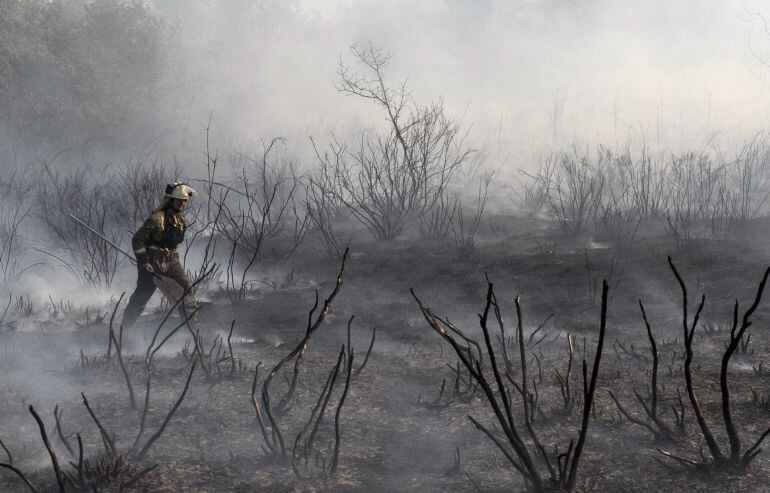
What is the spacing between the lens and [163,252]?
271 inches

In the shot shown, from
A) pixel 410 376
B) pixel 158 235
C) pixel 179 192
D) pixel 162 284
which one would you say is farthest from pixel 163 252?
pixel 410 376

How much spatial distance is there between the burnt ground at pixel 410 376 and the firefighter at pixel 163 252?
0.40m

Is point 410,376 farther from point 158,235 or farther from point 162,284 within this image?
point 158,235

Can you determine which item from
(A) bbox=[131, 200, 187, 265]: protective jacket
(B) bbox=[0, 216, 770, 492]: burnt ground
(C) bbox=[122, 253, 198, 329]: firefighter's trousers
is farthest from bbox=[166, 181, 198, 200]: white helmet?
(B) bbox=[0, 216, 770, 492]: burnt ground

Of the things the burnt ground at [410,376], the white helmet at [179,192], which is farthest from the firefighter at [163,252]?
the burnt ground at [410,376]

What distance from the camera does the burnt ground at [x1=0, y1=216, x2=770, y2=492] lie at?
3.74 metres

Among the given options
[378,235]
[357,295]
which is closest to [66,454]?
[357,295]

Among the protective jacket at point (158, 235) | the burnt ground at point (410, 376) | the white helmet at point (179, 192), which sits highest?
the white helmet at point (179, 192)

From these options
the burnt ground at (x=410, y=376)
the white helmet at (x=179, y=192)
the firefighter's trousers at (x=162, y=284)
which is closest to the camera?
the burnt ground at (x=410, y=376)

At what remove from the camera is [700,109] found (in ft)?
89.2

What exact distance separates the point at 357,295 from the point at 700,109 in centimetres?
2240

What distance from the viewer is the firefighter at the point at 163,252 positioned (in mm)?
6715

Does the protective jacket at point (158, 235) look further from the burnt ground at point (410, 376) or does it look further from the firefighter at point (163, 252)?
the burnt ground at point (410, 376)

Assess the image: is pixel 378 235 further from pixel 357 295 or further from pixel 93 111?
pixel 93 111
